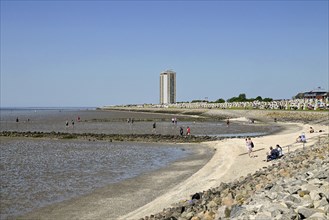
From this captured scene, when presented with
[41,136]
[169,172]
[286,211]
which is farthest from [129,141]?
[286,211]

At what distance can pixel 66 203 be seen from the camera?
1584cm

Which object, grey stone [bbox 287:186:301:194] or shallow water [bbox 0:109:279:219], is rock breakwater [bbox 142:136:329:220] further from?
shallow water [bbox 0:109:279:219]

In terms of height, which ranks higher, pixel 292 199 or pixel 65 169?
pixel 292 199

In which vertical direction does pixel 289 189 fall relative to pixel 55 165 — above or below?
above

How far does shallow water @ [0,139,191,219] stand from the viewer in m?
16.8

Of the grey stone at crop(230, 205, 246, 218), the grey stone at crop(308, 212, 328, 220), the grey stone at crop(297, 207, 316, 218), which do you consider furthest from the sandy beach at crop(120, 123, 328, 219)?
the grey stone at crop(308, 212, 328, 220)

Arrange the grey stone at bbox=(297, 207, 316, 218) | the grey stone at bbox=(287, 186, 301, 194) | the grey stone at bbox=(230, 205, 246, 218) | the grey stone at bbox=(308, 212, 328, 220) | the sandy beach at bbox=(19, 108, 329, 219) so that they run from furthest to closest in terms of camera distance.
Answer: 1. the sandy beach at bbox=(19, 108, 329, 219)
2. the grey stone at bbox=(287, 186, 301, 194)
3. the grey stone at bbox=(230, 205, 246, 218)
4. the grey stone at bbox=(297, 207, 316, 218)
5. the grey stone at bbox=(308, 212, 328, 220)

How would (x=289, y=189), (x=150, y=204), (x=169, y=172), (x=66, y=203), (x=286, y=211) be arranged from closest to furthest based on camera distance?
1. (x=286, y=211)
2. (x=289, y=189)
3. (x=150, y=204)
4. (x=66, y=203)
5. (x=169, y=172)

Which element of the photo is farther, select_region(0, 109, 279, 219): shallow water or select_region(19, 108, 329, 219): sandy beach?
select_region(0, 109, 279, 219): shallow water

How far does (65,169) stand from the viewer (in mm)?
24109

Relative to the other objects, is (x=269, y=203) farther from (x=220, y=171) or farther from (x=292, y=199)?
(x=220, y=171)

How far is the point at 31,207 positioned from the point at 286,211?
10917 mm

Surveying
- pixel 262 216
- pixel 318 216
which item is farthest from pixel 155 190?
pixel 318 216

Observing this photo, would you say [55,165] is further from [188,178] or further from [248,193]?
[248,193]
